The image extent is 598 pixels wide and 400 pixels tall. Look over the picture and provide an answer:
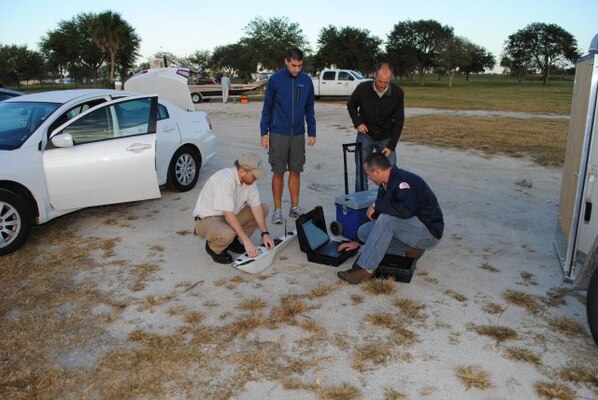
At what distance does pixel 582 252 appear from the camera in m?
3.78

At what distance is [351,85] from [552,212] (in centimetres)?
2215

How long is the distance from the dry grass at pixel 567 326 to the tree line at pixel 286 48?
4437 centimetres

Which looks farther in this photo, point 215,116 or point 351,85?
→ point 351,85

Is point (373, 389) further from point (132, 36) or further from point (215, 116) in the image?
point (132, 36)

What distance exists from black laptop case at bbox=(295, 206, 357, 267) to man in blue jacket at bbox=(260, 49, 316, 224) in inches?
36.0

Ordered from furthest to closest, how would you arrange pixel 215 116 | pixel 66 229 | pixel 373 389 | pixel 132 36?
1. pixel 132 36
2. pixel 215 116
3. pixel 66 229
4. pixel 373 389

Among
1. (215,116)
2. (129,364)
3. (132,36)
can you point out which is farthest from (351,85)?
(132,36)

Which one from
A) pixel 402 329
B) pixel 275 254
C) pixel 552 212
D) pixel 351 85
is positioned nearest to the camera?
pixel 402 329

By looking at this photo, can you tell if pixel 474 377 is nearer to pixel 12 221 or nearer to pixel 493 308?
pixel 493 308

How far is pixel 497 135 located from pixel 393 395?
11.2 meters

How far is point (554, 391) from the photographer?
9.41 feet

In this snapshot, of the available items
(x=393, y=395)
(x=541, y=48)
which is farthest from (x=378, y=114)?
(x=541, y=48)

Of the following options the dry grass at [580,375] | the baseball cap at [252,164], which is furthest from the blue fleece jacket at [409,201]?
the dry grass at [580,375]

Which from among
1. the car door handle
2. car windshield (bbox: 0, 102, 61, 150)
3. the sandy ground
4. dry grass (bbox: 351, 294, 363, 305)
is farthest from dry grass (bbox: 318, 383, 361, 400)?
car windshield (bbox: 0, 102, 61, 150)
